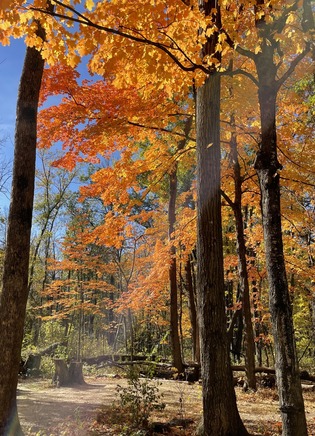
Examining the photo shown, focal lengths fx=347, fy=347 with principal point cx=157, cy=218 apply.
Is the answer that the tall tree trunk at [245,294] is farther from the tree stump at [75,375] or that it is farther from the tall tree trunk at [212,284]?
the tree stump at [75,375]

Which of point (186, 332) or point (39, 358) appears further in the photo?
point (186, 332)

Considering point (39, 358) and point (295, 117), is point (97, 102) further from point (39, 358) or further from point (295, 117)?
point (39, 358)

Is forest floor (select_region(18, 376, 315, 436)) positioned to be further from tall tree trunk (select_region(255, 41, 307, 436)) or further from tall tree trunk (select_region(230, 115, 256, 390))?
tall tree trunk (select_region(255, 41, 307, 436))

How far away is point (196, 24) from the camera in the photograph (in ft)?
14.7

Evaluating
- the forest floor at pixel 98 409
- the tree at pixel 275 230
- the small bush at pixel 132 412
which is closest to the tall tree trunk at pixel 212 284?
the tree at pixel 275 230

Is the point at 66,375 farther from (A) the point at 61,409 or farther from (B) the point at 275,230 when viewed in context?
(B) the point at 275,230

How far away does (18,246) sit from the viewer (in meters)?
4.86

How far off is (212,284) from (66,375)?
28.1 ft

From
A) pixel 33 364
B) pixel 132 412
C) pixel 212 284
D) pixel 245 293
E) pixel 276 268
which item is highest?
pixel 245 293

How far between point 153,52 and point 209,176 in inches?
67.3

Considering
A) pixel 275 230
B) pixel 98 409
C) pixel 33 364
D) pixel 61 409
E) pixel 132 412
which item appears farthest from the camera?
pixel 33 364

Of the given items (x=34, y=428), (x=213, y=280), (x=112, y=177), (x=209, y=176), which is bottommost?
(x=34, y=428)

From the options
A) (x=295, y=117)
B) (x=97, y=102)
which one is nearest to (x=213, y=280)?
(x=97, y=102)

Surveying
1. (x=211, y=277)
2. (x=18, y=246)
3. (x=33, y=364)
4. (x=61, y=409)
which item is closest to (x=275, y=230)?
(x=211, y=277)
